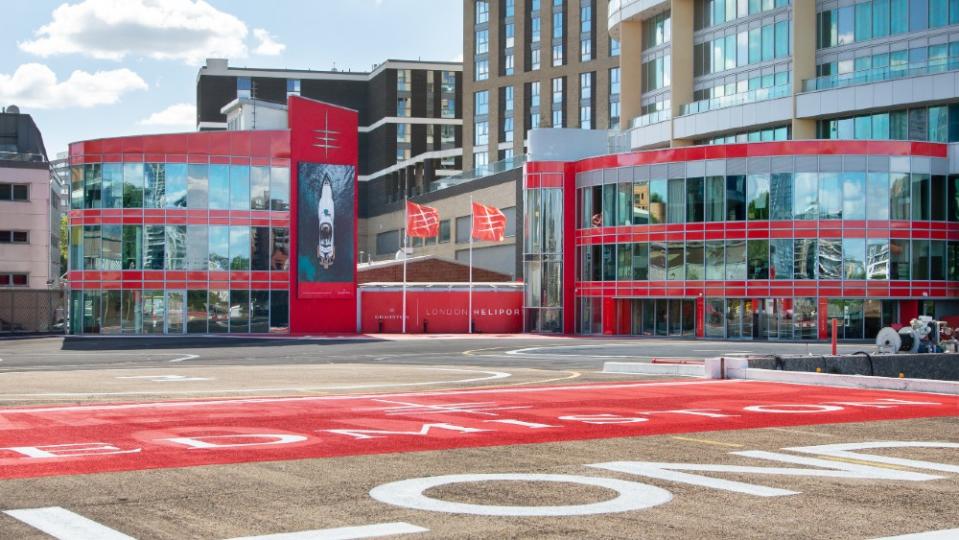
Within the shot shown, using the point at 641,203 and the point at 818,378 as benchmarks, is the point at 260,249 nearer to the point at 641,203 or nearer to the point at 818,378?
the point at 641,203

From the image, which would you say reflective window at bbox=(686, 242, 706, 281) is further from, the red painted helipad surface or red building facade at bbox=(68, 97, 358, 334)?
the red painted helipad surface

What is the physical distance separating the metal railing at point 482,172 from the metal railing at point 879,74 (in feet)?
77.8

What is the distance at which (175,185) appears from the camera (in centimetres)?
6700

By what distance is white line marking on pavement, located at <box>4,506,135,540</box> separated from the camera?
352 inches

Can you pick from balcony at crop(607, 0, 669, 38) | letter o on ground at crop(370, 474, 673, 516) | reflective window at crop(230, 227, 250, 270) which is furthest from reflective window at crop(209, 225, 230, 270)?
letter o on ground at crop(370, 474, 673, 516)

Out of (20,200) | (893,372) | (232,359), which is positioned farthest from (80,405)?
(20,200)

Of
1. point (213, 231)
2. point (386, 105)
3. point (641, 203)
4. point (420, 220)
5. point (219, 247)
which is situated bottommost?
point (219, 247)

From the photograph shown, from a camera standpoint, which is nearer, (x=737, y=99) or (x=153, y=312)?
(x=153, y=312)

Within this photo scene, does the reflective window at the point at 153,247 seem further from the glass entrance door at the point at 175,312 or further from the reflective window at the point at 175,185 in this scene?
the glass entrance door at the point at 175,312

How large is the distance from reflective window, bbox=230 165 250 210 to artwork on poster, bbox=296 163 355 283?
2.98 metres

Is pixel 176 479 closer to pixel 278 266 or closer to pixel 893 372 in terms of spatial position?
pixel 893 372

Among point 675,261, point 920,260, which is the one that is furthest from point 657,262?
point 920,260

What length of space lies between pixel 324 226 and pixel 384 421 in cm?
5189

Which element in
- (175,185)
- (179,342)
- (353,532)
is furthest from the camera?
(175,185)
